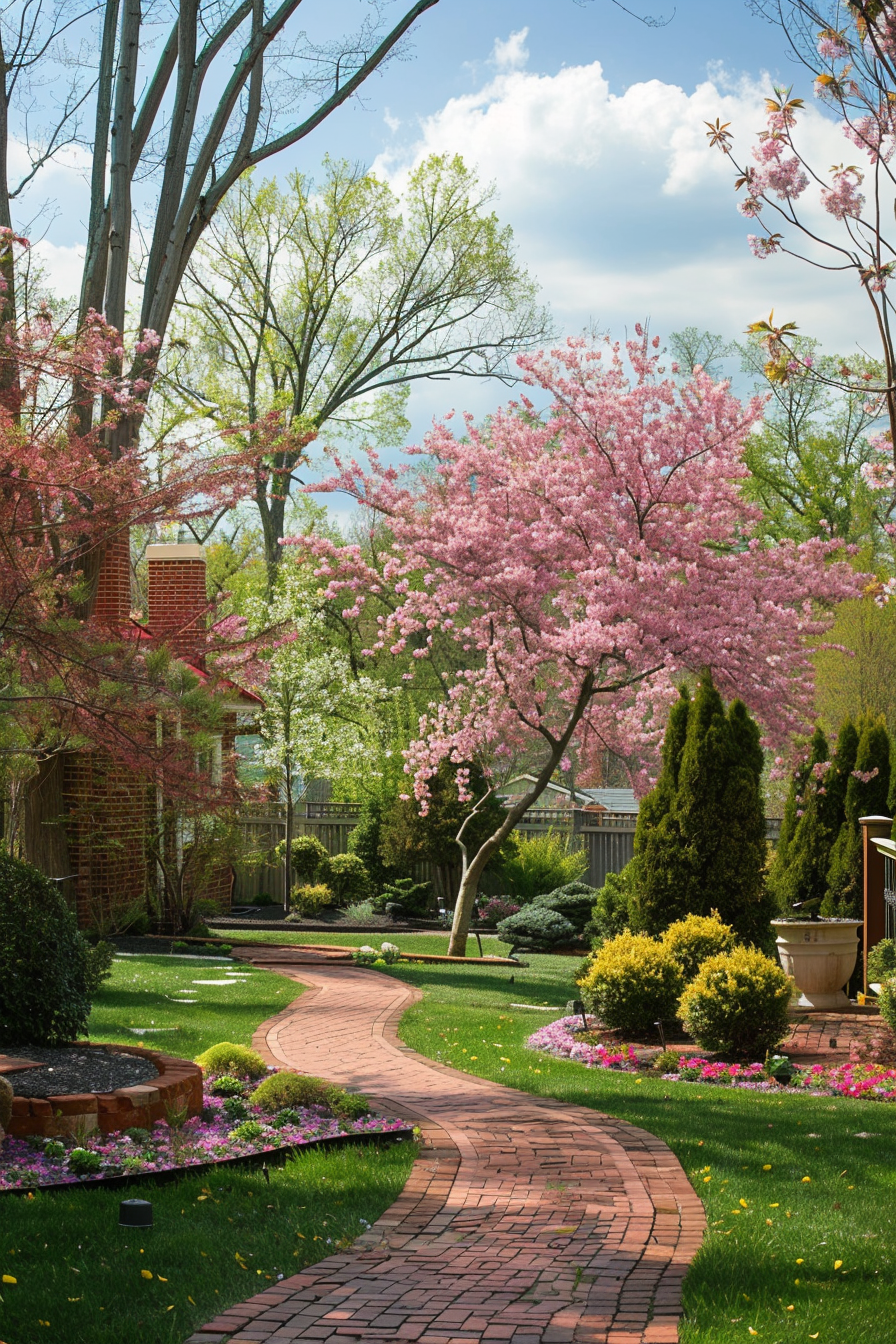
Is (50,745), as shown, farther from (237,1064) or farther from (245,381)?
(245,381)

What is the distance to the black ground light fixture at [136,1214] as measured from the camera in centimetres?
429

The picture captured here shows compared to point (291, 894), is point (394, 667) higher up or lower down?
higher up

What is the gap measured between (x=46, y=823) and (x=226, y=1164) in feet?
28.0

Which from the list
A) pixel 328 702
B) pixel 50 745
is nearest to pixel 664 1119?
pixel 50 745

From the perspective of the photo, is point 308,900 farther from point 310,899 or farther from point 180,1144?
point 180,1144

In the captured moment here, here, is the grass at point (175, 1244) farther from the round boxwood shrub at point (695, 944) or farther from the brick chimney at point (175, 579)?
the brick chimney at point (175, 579)

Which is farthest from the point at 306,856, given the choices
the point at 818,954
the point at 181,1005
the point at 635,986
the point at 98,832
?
the point at 635,986

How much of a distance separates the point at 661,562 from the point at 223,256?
2005 cm

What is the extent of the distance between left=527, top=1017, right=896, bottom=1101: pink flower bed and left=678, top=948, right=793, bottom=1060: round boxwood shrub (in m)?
0.20

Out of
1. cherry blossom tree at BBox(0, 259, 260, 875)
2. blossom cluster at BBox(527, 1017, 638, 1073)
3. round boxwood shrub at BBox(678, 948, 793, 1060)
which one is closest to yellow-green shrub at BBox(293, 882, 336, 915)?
blossom cluster at BBox(527, 1017, 638, 1073)

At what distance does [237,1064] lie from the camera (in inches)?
262

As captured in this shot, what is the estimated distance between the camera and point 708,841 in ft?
34.5

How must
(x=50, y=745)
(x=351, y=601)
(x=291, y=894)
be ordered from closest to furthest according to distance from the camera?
(x=50, y=745), (x=291, y=894), (x=351, y=601)

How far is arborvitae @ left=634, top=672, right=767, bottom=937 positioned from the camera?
10.4 meters
